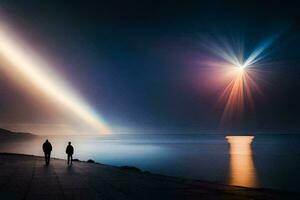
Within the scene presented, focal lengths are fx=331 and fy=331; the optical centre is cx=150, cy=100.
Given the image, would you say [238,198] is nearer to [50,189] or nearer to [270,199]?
[270,199]

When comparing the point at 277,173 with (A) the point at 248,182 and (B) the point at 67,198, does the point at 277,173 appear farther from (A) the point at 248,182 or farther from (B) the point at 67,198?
(B) the point at 67,198

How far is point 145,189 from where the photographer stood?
14.3 metres

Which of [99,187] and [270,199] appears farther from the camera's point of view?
[99,187]

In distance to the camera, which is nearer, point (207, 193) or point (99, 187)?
point (207, 193)

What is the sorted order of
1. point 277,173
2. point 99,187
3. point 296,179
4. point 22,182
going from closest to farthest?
point 99,187
point 22,182
point 296,179
point 277,173

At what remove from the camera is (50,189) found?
13.8m

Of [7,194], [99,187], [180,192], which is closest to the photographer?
[7,194]

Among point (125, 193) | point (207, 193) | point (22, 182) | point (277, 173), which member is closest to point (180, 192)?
point (207, 193)

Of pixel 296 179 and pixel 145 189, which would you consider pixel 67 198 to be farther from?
pixel 296 179

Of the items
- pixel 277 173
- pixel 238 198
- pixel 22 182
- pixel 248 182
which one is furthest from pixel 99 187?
pixel 277 173

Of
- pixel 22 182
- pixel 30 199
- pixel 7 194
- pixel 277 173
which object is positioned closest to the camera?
pixel 30 199

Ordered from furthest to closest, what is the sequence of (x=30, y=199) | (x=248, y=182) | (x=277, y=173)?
(x=277, y=173) < (x=248, y=182) < (x=30, y=199)

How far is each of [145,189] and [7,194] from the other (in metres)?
5.50

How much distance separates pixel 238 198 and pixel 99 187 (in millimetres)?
6030
